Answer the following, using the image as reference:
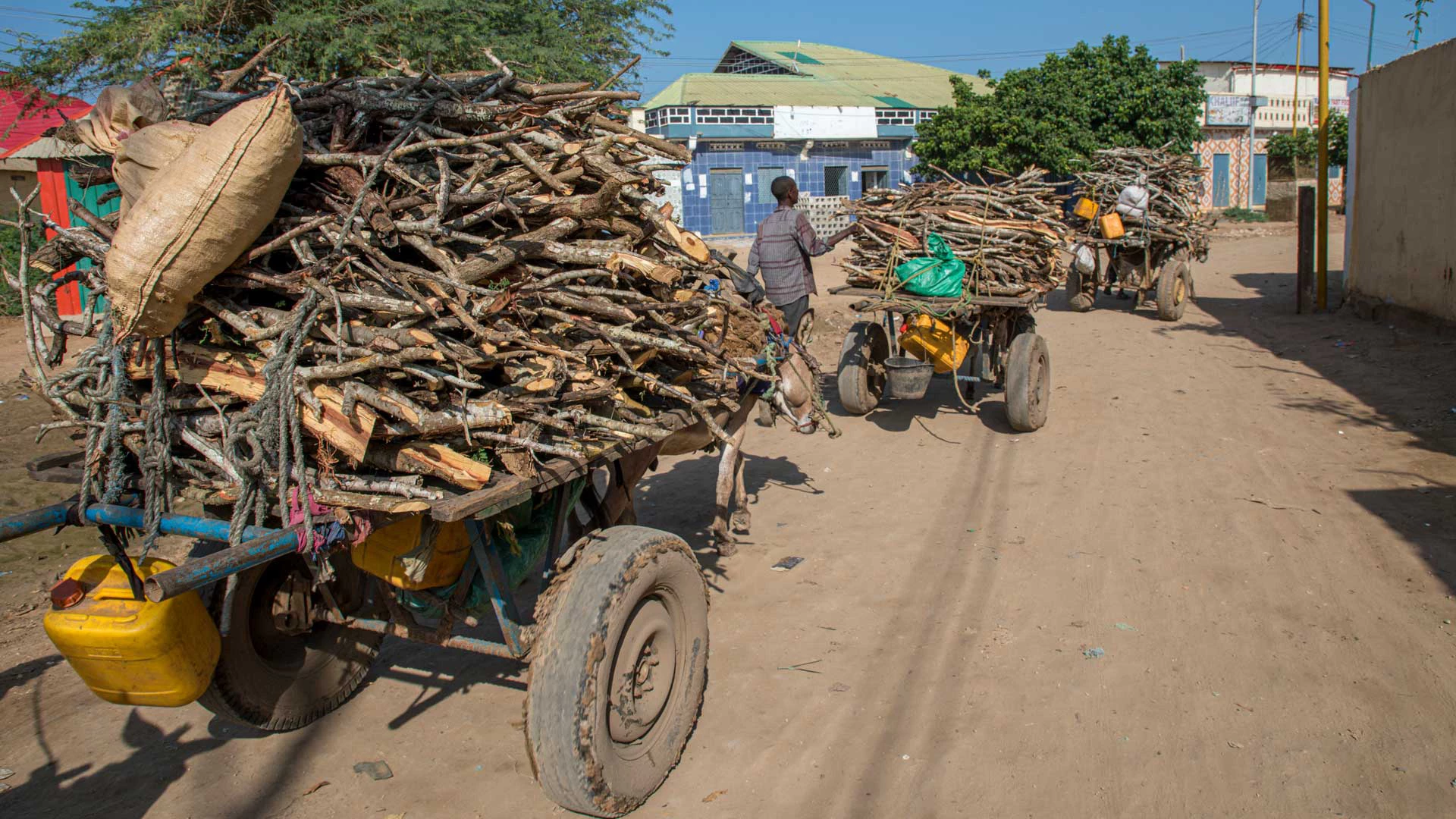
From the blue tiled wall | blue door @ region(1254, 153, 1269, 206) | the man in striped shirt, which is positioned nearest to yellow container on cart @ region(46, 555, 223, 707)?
the man in striped shirt

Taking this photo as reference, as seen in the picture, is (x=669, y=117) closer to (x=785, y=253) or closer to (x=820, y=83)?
(x=820, y=83)

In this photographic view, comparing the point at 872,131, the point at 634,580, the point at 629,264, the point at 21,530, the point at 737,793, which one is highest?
the point at 872,131

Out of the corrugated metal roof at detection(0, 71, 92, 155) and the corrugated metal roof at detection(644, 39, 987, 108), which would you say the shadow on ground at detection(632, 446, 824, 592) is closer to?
the corrugated metal roof at detection(0, 71, 92, 155)

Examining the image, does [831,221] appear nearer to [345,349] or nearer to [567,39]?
[567,39]

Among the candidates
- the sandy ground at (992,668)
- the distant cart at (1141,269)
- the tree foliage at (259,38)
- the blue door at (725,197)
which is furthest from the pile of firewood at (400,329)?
the blue door at (725,197)

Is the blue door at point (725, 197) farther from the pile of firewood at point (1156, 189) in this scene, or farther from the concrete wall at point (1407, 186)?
the concrete wall at point (1407, 186)

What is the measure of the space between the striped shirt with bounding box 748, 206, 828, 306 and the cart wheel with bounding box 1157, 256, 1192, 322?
7.86 metres

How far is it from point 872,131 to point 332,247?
2752 cm

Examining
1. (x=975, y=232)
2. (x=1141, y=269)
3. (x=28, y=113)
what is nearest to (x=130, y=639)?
(x=975, y=232)

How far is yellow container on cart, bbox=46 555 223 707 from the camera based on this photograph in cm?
260

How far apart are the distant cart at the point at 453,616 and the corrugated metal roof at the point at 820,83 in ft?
72.9

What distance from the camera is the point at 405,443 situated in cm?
266

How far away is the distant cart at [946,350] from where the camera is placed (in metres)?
7.49

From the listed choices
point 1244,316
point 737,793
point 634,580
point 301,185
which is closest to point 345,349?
point 301,185
